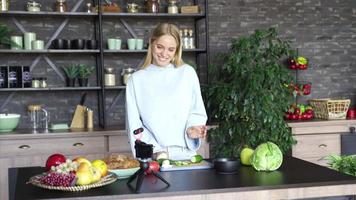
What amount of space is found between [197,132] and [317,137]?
9.22 ft

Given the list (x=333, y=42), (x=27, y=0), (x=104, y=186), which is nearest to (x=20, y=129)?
(x=27, y=0)

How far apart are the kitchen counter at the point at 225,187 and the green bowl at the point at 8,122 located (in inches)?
96.6

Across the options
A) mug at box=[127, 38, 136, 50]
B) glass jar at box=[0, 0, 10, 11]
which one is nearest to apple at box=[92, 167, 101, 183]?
mug at box=[127, 38, 136, 50]

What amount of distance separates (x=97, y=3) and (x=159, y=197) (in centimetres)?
361

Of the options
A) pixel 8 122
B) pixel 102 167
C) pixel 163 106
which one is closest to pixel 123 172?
pixel 102 167

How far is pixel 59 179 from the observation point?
2.10m

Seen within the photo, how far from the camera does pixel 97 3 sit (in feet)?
17.3

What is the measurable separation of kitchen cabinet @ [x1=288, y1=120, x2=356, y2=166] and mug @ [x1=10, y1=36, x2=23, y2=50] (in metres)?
2.91

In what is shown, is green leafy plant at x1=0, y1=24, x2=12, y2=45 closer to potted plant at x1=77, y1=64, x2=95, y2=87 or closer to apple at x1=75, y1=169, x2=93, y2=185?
potted plant at x1=77, y1=64, x2=95, y2=87

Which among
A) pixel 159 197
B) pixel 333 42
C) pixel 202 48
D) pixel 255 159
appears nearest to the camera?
pixel 159 197

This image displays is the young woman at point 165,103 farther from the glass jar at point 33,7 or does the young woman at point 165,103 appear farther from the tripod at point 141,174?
the glass jar at point 33,7

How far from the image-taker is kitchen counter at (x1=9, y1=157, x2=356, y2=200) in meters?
2.05

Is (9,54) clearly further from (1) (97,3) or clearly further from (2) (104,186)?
(2) (104,186)

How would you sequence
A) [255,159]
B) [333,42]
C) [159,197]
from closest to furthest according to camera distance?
[159,197] → [255,159] → [333,42]
